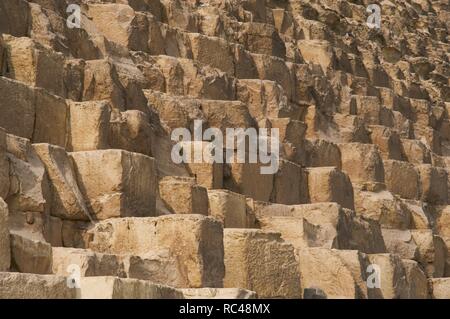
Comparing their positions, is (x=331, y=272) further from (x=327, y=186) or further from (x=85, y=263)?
(x=327, y=186)

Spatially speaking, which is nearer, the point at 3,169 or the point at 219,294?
the point at 219,294

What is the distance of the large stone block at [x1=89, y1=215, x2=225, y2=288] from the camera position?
10742mm

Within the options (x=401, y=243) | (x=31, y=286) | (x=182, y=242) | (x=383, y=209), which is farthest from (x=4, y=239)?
(x=383, y=209)

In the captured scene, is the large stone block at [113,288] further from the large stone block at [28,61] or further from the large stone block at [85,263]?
the large stone block at [28,61]

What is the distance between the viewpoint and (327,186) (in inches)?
628

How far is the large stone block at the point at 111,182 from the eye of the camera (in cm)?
1167

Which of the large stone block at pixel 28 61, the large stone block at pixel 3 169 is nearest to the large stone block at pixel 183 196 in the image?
the large stone block at pixel 28 61

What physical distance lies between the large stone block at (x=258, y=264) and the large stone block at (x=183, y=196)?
3.45 feet

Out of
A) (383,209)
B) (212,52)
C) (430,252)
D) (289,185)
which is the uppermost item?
(212,52)

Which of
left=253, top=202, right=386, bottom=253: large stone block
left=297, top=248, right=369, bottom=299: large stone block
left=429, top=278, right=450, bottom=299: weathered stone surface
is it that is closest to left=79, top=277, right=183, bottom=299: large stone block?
left=297, top=248, right=369, bottom=299: large stone block

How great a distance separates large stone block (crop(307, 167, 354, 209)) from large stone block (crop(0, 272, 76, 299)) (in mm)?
7658

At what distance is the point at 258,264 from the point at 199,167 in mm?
2534
